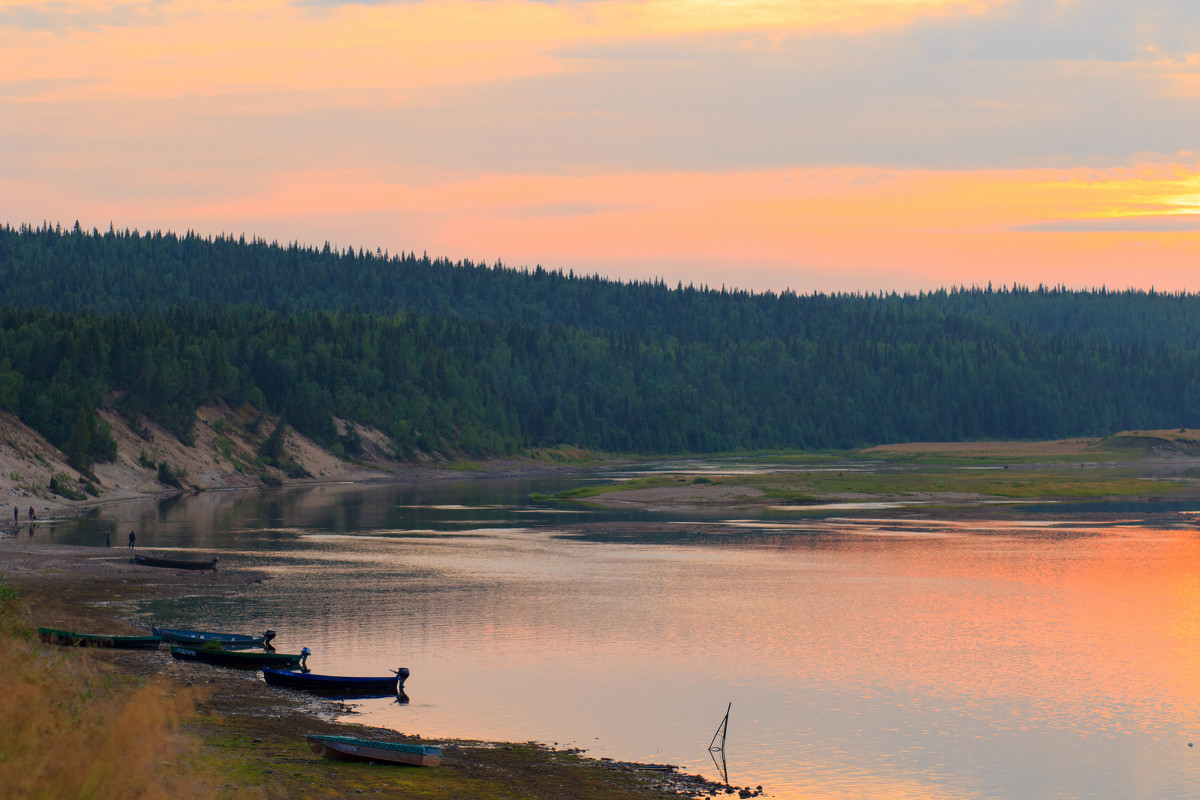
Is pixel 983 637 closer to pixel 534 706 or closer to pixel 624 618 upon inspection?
pixel 624 618

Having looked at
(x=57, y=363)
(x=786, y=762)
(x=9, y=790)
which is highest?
(x=57, y=363)

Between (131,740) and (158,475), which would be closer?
(131,740)

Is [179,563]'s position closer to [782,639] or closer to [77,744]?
[782,639]

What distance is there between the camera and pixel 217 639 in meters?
51.4

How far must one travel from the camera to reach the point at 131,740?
2306 cm

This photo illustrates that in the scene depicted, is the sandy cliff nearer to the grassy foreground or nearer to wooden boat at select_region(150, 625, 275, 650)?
wooden boat at select_region(150, 625, 275, 650)

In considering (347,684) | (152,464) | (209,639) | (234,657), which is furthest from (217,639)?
(152,464)

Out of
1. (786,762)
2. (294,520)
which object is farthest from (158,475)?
(786,762)

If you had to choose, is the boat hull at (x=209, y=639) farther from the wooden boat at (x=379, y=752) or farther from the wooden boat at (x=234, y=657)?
the wooden boat at (x=379, y=752)

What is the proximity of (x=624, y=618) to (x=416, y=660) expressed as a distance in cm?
1431

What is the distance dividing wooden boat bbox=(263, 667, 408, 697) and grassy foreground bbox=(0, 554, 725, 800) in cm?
99

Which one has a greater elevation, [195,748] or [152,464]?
[152,464]

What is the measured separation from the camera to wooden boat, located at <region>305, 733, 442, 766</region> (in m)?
34.3

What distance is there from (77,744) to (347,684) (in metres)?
21.4
